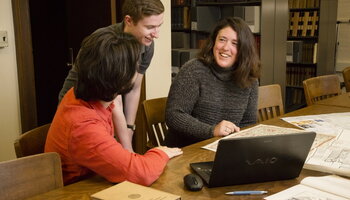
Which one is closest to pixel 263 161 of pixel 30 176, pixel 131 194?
pixel 131 194

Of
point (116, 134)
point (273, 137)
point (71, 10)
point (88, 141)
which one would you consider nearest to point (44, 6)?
point (71, 10)

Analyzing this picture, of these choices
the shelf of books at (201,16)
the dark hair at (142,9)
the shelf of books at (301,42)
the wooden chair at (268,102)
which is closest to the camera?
the dark hair at (142,9)

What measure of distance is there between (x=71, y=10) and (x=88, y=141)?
2.48m

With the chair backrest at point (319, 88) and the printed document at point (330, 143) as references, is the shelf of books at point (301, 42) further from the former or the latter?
the printed document at point (330, 143)

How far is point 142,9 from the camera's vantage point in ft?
5.86

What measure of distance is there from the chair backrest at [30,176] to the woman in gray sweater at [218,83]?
84cm

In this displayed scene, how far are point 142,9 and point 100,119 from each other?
0.73m

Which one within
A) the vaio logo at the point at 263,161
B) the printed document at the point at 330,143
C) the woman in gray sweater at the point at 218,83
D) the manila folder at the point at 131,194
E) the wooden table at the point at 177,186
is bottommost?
the wooden table at the point at 177,186

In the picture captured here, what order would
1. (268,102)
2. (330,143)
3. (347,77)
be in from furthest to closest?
(347,77), (268,102), (330,143)

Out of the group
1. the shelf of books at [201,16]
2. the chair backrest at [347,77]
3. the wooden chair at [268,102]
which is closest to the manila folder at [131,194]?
the wooden chair at [268,102]

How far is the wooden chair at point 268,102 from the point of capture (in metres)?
2.35

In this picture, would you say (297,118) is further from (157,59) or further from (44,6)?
(44,6)

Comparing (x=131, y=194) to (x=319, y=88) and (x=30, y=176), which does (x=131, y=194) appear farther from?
(x=319, y=88)

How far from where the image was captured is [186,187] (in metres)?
1.15
